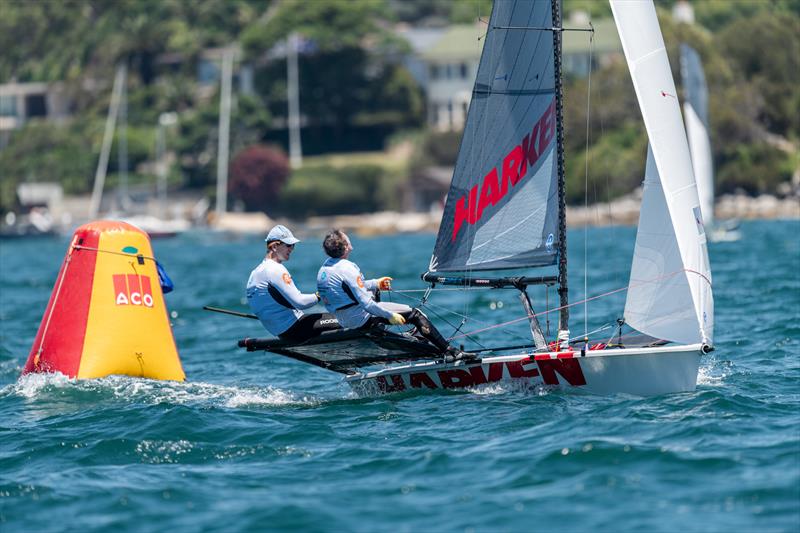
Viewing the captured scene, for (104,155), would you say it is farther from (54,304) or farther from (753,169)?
(54,304)

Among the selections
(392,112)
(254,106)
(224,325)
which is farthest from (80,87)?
(224,325)

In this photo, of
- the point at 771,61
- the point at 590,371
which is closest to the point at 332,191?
the point at 771,61

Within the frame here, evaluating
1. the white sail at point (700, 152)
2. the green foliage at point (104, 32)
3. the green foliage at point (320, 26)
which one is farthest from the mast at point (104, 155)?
the white sail at point (700, 152)

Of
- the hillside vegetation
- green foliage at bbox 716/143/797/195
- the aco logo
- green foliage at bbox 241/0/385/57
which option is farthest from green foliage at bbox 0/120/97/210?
the aco logo

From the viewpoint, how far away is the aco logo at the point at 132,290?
15555mm

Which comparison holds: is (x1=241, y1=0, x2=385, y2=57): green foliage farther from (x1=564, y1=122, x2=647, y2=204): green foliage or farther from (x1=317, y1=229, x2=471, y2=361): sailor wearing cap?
(x1=317, y1=229, x2=471, y2=361): sailor wearing cap

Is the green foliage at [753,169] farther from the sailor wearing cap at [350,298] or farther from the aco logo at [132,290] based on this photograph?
the sailor wearing cap at [350,298]

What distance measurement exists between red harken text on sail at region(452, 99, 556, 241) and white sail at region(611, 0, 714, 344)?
4.72 feet

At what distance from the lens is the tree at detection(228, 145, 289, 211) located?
7700 centimetres

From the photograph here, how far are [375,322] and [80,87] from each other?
81.0 metres

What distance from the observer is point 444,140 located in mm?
78812

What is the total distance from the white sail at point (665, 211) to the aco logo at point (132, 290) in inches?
222

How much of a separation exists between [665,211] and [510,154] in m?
2.09

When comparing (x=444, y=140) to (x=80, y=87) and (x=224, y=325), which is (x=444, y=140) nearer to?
(x=80, y=87)
